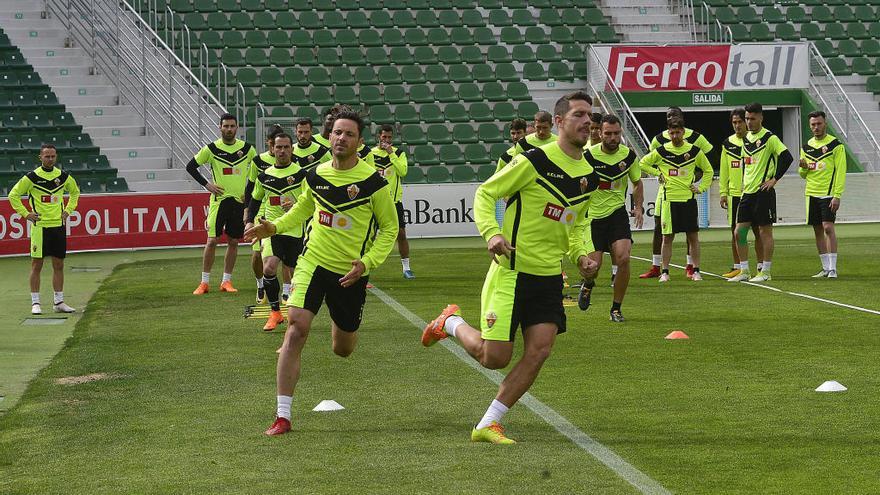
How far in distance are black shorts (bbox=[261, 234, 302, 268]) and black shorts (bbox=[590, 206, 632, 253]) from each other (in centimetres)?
318

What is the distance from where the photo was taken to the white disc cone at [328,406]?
28.8 ft

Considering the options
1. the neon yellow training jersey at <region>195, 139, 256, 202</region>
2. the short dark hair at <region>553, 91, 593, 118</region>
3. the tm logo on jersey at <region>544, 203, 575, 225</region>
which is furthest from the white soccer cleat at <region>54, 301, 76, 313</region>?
the short dark hair at <region>553, 91, 593, 118</region>

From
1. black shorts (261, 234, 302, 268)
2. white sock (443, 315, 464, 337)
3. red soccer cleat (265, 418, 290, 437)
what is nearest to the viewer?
red soccer cleat (265, 418, 290, 437)

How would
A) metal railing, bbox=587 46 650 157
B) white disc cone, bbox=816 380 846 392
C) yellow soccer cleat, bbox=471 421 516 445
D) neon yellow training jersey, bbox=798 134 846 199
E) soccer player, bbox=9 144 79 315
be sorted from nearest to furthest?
yellow soccer cleat, bbox=471 421 516 445 < white disc cone, bbox=816 380 846 392 < soccer player, bbox=9 144 79 315 < neon yellow training jersey, bbox=798 134 846 199 < metal railing, bbox=587 46 650 157

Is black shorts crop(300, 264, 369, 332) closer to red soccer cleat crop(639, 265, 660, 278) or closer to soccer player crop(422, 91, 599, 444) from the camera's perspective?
soccer player crop(422, 91, 599, 444)

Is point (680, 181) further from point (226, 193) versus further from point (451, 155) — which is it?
point (451, 155)

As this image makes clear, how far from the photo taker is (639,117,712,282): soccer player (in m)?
18.2

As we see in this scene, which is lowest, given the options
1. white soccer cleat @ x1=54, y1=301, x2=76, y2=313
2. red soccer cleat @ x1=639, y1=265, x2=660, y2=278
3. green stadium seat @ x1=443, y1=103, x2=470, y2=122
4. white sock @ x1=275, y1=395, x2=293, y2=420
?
white soccer cleat @ x1=54, y1=301, x2=76, y2=313

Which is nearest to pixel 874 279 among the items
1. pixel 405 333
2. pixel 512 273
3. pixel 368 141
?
pixel 405 333

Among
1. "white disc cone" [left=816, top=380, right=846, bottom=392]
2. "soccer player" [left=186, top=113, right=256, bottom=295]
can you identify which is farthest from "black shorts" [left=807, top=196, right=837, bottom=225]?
"white disc cone" [left=816, top=380, right=846, bottom=392]

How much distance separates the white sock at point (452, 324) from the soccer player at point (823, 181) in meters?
11.1

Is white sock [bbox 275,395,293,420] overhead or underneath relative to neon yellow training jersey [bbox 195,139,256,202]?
underneath

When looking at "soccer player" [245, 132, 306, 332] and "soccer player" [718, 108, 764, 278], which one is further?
"soccer player" [718, 108, 764, 278]

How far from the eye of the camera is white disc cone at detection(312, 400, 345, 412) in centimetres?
878
